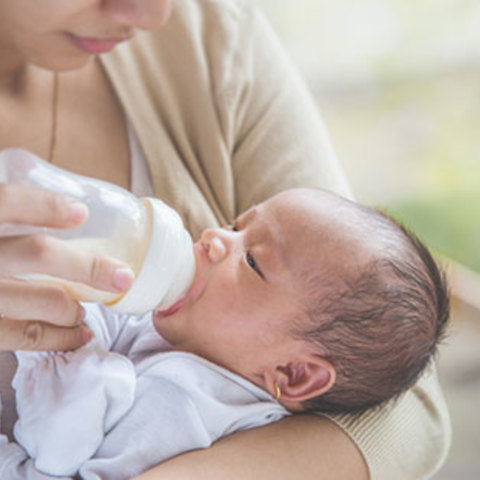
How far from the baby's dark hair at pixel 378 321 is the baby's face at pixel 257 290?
0.11ft

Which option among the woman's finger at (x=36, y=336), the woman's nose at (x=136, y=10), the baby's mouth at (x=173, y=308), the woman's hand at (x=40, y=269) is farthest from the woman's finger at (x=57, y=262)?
the woman's nose at (x=136, y=10)

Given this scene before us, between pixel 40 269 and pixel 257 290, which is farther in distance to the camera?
pixel 257 290

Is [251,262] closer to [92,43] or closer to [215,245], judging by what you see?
[215,245]

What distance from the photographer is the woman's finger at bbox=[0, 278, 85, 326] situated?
1.04 metres

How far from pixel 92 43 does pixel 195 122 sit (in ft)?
0.94

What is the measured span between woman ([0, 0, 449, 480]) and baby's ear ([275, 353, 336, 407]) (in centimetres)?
5

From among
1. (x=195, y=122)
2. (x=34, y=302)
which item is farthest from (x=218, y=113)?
(x=34, y=302)

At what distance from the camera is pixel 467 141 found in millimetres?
2992

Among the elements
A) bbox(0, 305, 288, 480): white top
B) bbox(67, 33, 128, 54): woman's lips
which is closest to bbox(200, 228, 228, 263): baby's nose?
bbox(0, 305, 288, 480): white top

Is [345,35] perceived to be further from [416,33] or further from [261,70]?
[261,70]

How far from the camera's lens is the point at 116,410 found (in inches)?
46.1

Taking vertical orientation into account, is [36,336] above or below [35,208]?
below

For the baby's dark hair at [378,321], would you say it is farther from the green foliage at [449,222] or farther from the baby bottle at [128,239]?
the green foliage at [449,222]

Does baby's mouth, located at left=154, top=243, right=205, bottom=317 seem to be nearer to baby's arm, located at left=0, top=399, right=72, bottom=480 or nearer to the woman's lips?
baby's arm, located at left=0, top=399, right=72, bottom=480
